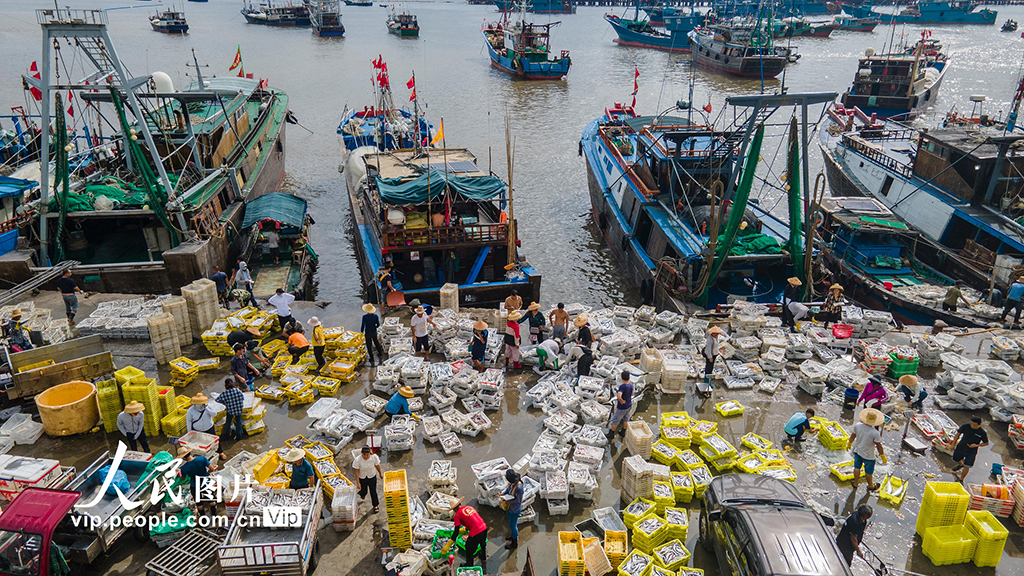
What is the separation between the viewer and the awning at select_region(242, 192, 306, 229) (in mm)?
22141

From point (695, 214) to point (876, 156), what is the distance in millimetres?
9663

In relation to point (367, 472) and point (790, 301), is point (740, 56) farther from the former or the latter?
point (367, 472)

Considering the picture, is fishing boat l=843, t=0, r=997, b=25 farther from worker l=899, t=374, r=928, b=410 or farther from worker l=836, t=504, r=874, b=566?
worker l=836, t=504, r=874, b=566

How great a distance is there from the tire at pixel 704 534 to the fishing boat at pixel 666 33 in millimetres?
77115

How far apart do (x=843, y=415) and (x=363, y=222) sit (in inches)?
696

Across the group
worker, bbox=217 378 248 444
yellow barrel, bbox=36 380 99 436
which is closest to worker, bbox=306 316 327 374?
worker, bbox=217 378 248 444

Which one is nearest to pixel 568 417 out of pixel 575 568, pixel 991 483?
pixel 575 568

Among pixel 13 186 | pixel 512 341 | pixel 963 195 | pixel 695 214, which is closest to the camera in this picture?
pixel 512 341

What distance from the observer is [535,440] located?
37.9ft

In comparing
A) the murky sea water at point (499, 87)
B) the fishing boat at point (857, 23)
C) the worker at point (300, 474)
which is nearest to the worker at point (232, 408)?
the worker at point (300, 474)

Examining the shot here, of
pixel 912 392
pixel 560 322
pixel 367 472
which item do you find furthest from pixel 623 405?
pixel 912 392

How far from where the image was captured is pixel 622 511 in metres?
9.55

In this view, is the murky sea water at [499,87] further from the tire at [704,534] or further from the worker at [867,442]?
the worker at [867,442]

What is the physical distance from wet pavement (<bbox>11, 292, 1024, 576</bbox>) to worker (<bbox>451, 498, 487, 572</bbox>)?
432 mm
